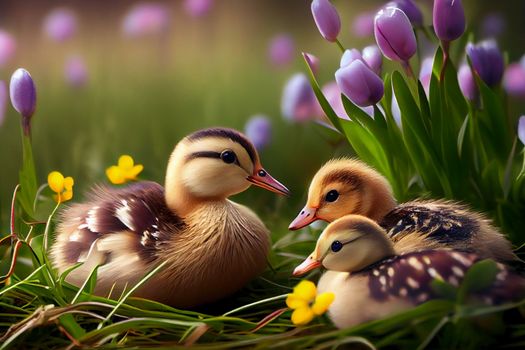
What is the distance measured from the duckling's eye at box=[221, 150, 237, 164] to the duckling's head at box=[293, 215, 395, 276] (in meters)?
0.22

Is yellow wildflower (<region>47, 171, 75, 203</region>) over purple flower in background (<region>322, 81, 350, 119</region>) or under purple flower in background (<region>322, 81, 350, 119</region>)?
under

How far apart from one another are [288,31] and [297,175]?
1.26 ft

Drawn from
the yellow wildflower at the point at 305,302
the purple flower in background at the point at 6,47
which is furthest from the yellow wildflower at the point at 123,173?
the purple flower in background at the point at 6,47

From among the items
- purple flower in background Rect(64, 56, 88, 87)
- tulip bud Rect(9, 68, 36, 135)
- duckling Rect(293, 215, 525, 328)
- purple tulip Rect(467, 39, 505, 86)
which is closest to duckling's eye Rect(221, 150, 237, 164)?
duckling Rect(293, 215, 525, 328)

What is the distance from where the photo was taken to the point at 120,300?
3.81ft

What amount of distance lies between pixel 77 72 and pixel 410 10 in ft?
3.13

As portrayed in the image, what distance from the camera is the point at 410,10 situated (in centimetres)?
144

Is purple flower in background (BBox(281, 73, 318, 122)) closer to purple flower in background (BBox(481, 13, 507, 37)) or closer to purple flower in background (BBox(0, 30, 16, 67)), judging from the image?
purple flower in background (BBox(481, 13, 507, 37))

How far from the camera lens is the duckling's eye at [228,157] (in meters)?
1.22

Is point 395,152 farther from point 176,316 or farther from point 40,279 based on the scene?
point 40,279

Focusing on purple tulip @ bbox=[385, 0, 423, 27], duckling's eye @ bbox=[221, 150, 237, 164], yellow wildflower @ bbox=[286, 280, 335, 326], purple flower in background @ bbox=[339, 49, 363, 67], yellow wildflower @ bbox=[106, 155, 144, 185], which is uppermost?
purple tulip @ bbox=[385, 0, 423, 27]

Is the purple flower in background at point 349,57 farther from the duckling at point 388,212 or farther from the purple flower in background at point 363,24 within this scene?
the purple flower in background at point 363,24

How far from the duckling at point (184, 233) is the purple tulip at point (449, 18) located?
332 millimetres

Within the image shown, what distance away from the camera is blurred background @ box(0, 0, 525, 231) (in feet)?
6.49
